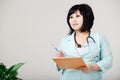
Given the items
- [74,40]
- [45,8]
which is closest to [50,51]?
[45,8]

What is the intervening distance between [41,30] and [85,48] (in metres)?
1.13

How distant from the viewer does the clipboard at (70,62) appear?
57.5 inches

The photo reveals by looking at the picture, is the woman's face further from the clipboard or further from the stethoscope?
the clipboard

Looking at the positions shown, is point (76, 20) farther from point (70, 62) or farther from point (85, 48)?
point (70, 62)

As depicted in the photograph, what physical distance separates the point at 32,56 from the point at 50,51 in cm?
20

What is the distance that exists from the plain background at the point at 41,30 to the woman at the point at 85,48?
0.98 metres

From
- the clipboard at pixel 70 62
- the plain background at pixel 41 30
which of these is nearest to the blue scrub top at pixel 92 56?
the clipboard at pixel 70 62

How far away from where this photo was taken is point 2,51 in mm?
2729

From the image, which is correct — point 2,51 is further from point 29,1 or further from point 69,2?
point 69,2

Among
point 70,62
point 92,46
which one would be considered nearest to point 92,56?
point 92,46

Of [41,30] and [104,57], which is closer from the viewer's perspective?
[104,57]

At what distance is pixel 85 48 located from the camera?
164cm

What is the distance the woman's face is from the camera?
169 centimetres

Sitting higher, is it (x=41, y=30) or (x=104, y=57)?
(x=41, y=30)
